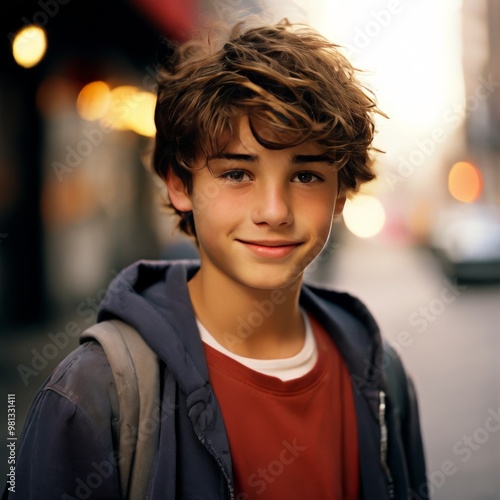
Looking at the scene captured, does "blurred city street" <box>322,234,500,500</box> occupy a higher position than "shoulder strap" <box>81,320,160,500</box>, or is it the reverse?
"shoulder strap" <box>81,320,160,500</box>

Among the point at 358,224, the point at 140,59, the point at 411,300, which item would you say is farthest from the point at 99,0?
the point at 358,224

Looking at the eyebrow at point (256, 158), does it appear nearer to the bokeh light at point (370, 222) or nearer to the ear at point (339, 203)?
the ear at point (339, 203)

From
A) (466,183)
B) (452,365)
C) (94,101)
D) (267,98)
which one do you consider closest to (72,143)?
(94,101)

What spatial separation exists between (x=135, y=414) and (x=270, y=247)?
670 mm

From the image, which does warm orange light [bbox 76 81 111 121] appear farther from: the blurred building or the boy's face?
the boy's face

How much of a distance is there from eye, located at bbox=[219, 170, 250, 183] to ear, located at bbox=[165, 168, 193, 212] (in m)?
0.27

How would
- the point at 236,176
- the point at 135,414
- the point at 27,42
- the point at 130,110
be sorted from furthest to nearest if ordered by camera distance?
the point at 130,110
the point at 27,42
the point at 236,176
the point at 135,414

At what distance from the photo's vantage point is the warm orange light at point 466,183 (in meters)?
28.4

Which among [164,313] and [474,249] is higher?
[164,313]

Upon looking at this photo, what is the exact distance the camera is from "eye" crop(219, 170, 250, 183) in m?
2.08

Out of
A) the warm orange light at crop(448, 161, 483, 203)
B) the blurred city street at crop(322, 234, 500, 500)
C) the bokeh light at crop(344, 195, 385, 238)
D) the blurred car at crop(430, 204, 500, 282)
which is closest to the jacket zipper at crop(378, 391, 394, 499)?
the blurred city street at crop(322, 234, 500, 500)

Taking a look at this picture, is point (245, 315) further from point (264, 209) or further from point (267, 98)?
point (267, 98)

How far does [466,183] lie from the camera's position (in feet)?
101

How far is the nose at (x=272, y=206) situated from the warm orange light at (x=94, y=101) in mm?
7951
